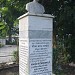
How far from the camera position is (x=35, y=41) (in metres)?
6.00

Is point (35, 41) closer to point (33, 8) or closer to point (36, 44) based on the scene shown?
point (36, 44)

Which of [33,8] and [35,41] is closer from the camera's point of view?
[35,41]

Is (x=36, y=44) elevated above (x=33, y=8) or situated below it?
below

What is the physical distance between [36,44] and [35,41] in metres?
0.09

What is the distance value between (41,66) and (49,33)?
0.96m

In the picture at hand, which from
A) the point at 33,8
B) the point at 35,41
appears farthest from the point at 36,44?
the point at 33,8

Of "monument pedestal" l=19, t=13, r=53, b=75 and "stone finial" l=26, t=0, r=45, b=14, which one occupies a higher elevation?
"stone finial" l=26, t=0, r=45, b=14

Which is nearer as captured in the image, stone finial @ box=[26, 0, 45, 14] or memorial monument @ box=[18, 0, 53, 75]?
memorial monument @ box=[18, 0, 53, 75]

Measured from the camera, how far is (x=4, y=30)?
39.0 ft

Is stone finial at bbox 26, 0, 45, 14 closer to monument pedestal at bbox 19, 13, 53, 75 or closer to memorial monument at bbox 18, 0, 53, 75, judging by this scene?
memorial monument at bbox 18, 0, 53, 75

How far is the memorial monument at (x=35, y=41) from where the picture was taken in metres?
5.92

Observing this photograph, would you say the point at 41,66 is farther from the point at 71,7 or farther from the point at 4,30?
the point at 4,30

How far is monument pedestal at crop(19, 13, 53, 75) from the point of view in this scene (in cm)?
592

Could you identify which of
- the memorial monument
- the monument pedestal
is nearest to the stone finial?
the memorial monument
